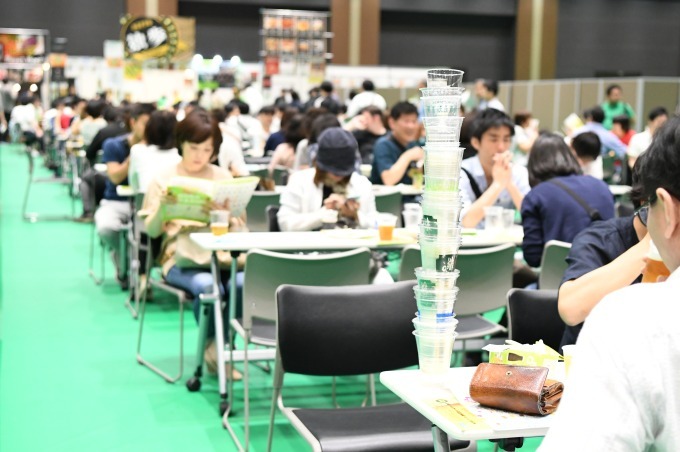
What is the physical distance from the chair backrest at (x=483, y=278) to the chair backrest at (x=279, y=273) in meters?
0.50

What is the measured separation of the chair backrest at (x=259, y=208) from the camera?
6452 millimetres

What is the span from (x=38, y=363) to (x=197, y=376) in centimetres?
101

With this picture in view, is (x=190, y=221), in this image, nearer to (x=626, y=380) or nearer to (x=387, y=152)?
(x=387, y=152)

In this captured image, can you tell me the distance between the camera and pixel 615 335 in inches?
41.2

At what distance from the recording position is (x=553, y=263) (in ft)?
13.6

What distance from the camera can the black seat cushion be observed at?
8.66ft

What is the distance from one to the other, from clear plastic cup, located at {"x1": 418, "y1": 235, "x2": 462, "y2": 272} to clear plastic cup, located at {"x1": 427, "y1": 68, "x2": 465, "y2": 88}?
37 centimetres

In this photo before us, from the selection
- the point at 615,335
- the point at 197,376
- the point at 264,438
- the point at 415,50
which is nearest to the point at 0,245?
the point at 197,376

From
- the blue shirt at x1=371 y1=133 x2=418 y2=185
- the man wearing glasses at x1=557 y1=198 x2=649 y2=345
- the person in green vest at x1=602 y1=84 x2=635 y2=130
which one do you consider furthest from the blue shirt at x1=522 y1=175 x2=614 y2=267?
the person in green vest at x1=602 y1=84 x2=635 y2=130

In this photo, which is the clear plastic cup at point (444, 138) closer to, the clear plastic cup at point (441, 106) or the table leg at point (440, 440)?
the clear plastic cup at point (441, 106)

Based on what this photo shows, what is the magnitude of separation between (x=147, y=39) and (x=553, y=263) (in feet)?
36.0

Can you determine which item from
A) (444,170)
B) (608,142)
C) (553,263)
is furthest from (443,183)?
(608,142)

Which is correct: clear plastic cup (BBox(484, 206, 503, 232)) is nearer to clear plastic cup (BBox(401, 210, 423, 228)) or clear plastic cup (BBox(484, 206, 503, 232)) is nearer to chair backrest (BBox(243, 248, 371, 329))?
clear plastic cup (BBox(401, 210, 423, 228))

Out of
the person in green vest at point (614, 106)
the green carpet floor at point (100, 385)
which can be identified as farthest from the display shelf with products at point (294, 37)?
the green carpet floor at point (100, 385)
